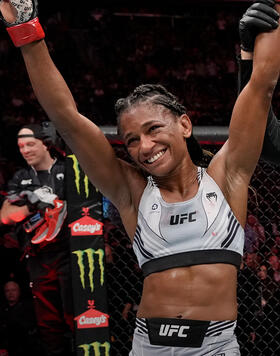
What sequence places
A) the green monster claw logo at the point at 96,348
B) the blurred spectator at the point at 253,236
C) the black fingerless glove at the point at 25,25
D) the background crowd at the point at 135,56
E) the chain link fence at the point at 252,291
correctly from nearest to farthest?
the black fingerless glove at the point at 25,25, the green monster claw logo at the point at 96,348, the chain link fence at the point at 252,291, the blurred spectator at the point at 253,236, the background crowd at the point at 135,56

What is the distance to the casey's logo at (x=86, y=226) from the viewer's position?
246 centimetres

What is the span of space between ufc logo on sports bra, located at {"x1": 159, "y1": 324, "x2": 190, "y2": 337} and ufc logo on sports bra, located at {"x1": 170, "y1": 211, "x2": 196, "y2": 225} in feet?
0.99

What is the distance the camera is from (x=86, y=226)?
2.46 metres

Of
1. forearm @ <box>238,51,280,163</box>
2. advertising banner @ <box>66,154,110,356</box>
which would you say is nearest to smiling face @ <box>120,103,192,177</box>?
forearm @ <box>238,51,280,163</box>

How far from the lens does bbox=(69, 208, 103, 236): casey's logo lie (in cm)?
246

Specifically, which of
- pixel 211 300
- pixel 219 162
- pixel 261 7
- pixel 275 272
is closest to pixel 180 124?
pixel 219 162

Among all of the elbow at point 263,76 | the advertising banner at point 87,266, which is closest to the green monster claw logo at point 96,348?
the advertising banner at point 87,266

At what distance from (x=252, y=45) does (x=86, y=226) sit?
121cm

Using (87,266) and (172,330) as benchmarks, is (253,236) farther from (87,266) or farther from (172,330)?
(172,330)

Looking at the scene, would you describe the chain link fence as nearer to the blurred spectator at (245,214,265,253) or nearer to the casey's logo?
the blurred spectator at (245,214,265,253)

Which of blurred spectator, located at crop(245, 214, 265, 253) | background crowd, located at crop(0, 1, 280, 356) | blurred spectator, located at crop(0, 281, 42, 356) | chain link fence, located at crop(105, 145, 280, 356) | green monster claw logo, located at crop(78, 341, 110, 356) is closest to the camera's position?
green monster claw logo, located at crop(78, 341, 110, 356)

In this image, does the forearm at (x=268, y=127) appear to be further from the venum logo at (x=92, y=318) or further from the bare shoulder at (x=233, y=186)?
the venum logo at (x=92, y=318)

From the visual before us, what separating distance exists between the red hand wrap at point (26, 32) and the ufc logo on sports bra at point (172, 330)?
0.91 meters

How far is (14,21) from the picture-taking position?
4.97 feet
